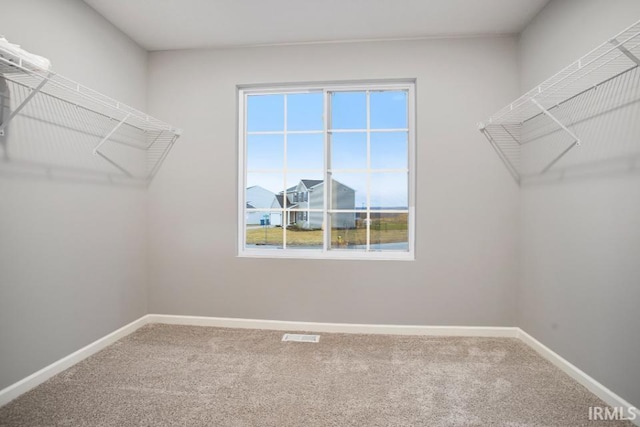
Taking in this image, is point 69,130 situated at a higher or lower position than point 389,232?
higher

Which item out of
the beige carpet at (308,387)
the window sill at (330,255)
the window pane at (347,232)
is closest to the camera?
the beige carpet at (308,387)

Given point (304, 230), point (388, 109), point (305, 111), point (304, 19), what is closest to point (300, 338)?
point (304, 230)

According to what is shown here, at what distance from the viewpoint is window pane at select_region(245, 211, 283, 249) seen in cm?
301

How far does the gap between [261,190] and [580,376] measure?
8.70ft

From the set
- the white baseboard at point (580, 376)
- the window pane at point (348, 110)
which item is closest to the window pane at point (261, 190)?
the window pane at point (348, 110)

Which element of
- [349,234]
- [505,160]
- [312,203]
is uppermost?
[505,160]

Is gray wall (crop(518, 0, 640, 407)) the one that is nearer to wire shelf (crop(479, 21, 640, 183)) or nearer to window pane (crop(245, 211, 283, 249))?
wire shelf (crop(479, 21, 640, 183))

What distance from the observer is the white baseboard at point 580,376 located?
1.66 metres

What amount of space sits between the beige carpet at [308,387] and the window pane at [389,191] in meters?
1.14

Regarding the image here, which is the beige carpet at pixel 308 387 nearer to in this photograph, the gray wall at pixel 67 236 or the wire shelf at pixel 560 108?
the gray wall at pixel 67 236

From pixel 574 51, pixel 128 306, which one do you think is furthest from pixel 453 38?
pixel 128 306

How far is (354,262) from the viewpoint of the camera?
2787 mm

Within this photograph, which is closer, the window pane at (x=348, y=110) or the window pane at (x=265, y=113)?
the window pane at (x=348, y=110)

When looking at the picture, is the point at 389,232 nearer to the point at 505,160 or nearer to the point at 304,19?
the point at 505,160
